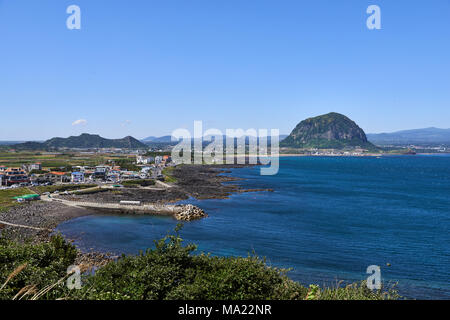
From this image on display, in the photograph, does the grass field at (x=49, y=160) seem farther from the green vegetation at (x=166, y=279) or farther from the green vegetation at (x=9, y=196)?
the green vegetation at (x=166, y=279)

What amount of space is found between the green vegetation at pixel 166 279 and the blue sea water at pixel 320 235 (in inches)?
367

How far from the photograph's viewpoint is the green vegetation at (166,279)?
314 inches

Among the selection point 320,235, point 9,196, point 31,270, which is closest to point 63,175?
point 9,196

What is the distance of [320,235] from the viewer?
2711 centimetres

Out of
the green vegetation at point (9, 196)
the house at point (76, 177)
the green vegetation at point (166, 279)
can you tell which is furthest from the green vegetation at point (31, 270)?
the house at point (76, 177)

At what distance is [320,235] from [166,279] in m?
20.4

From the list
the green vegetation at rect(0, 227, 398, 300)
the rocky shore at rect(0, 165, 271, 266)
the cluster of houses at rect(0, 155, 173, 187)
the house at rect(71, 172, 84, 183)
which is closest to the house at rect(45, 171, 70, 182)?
the cluster of houses at rect(0, 155, 173, 187)
